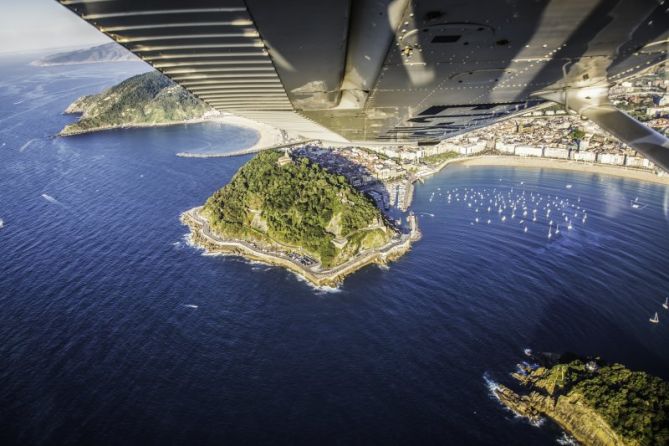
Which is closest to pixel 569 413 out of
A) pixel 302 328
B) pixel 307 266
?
pixel 302 328

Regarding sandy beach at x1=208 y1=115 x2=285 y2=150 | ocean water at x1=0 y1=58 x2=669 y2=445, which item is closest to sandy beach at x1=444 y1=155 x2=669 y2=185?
ocean water at x1=0 y1=58 x2=669 y2=445

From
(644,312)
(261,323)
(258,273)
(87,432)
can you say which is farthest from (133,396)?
(644,312)

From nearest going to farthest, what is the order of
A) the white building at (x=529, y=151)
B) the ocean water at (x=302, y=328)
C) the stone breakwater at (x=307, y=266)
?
the ocean water at (x=302, y=328), the stone breakwater at (x=307, y=266), the white building at (x=529, y=151)

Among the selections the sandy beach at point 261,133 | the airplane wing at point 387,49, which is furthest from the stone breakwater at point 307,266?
the sandy beach at point 261,133

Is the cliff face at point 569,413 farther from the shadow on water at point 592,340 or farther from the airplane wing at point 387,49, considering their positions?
the airplane wing at point 387,49

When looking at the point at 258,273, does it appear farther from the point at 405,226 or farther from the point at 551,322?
the point at 551,322

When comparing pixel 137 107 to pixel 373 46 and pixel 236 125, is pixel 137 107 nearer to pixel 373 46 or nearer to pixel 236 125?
pixel 236 125
